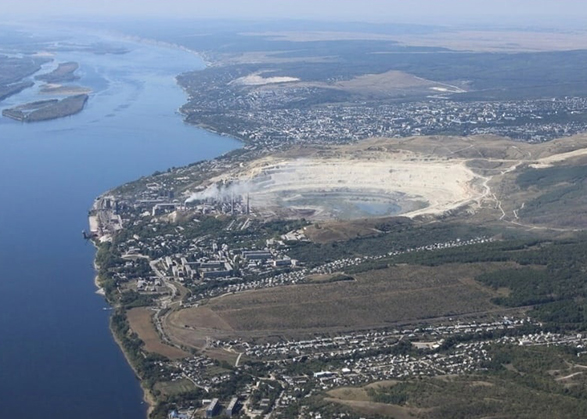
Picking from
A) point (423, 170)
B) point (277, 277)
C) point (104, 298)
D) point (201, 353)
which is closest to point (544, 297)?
point (277, 277)

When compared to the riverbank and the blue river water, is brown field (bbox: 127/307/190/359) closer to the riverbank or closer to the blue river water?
the riverbank

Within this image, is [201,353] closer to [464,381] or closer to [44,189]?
[464,381]

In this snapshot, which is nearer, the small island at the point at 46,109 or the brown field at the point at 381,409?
the brown field at the point at 381,409

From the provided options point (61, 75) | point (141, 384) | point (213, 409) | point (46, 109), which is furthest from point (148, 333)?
point (61, 75)

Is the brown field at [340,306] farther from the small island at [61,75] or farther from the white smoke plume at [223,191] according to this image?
the small island at [61,75]

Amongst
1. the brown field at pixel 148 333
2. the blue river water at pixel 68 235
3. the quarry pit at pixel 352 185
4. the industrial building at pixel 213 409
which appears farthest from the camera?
the quarry pit at pixel 352 185

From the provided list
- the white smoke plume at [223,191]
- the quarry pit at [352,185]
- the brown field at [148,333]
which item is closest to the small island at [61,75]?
the quarry pit at [352,185]
